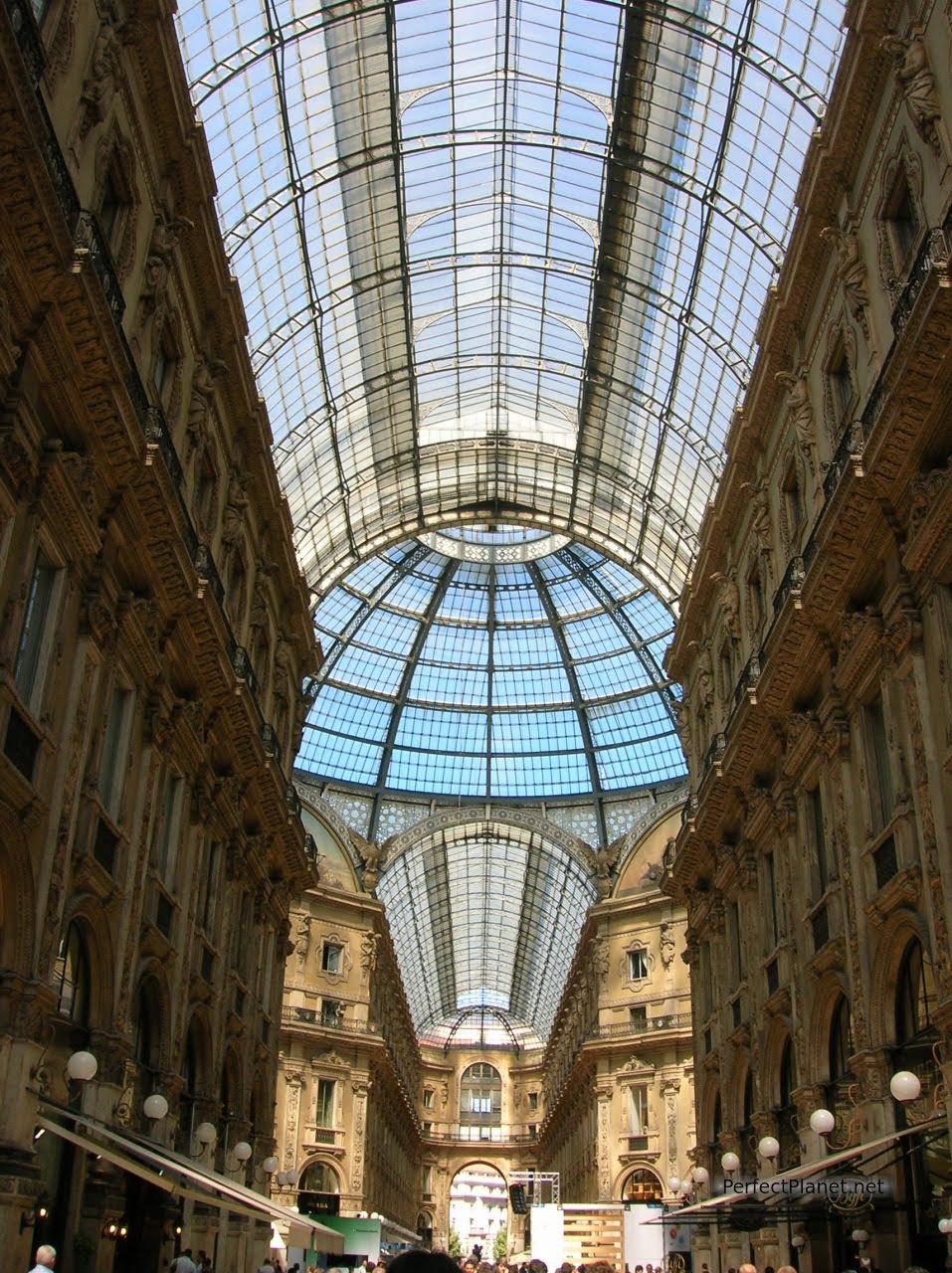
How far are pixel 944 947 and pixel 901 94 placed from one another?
12.3m

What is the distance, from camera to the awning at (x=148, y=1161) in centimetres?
1537

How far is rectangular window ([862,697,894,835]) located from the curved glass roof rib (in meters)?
14.3

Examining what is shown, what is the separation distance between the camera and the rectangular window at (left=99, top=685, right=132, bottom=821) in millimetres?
20570

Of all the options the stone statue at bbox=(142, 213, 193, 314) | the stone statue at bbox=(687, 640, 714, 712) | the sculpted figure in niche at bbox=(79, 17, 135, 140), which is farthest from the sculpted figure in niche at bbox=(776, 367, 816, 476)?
the sculpted figure in niche at bbox=(79, 17, 135, 140)

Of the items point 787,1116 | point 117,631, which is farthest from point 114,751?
point 787,1116

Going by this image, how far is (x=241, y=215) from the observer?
33125 millimetres

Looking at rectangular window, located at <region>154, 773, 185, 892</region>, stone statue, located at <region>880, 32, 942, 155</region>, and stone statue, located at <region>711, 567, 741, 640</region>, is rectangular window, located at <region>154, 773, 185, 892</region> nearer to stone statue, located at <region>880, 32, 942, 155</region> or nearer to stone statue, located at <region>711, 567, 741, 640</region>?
stone statue, located at <region>711, 567, 741, 640</region>

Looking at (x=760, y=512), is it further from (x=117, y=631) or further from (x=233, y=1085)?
(x=233, y=1085)

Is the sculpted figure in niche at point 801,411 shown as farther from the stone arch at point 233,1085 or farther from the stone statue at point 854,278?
the stone arch at point 233,1085

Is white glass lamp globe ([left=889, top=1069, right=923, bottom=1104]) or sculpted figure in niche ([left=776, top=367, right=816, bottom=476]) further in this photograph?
sculpted figure in niche ([left=776, top=367, right=816, bottom=476])

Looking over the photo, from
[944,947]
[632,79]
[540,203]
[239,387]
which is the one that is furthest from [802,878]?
[540,203]

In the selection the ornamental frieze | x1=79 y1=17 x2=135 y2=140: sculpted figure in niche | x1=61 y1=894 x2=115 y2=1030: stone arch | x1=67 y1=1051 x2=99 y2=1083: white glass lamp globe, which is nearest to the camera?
x1=67 y1=1051 x2=99 y2=1083: white glass lamp globe

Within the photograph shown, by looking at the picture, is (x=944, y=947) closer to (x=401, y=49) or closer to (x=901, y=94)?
(x=901, y=94)

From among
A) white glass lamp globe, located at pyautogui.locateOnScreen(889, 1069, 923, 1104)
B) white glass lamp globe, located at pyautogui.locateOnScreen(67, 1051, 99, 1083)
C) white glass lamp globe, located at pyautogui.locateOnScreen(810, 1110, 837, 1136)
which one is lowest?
white glass lamp globe, located at pyautogui.locateOnScreen(810, 1110, 837, 1136)
